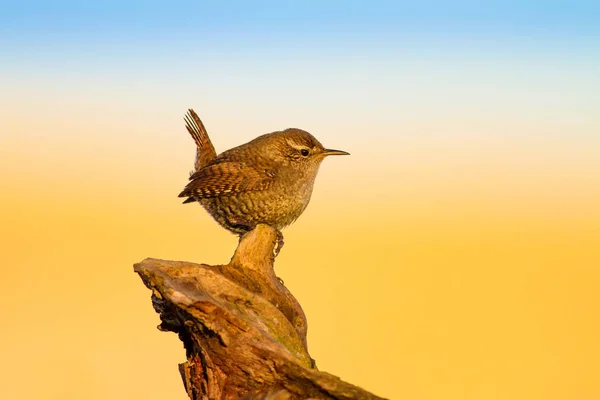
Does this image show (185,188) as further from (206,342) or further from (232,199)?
(206,342)

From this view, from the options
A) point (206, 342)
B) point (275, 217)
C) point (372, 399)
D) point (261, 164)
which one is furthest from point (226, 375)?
point (261, 164)

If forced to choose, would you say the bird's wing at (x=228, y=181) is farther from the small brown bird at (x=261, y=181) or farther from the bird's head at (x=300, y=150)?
the bird's head at (x=300, y=150)

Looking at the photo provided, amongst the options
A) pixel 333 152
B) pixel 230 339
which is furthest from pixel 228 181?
pixel 230 339

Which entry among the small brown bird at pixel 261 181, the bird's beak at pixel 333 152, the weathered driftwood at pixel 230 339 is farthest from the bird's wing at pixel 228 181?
the weathered driftwood at pixel 230 339

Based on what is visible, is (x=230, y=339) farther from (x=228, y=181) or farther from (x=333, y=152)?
(x=333, y=152)

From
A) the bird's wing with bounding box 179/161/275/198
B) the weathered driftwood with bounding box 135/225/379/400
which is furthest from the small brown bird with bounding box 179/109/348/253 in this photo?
the weathered driftwood with bounding box 135/225/379/400
